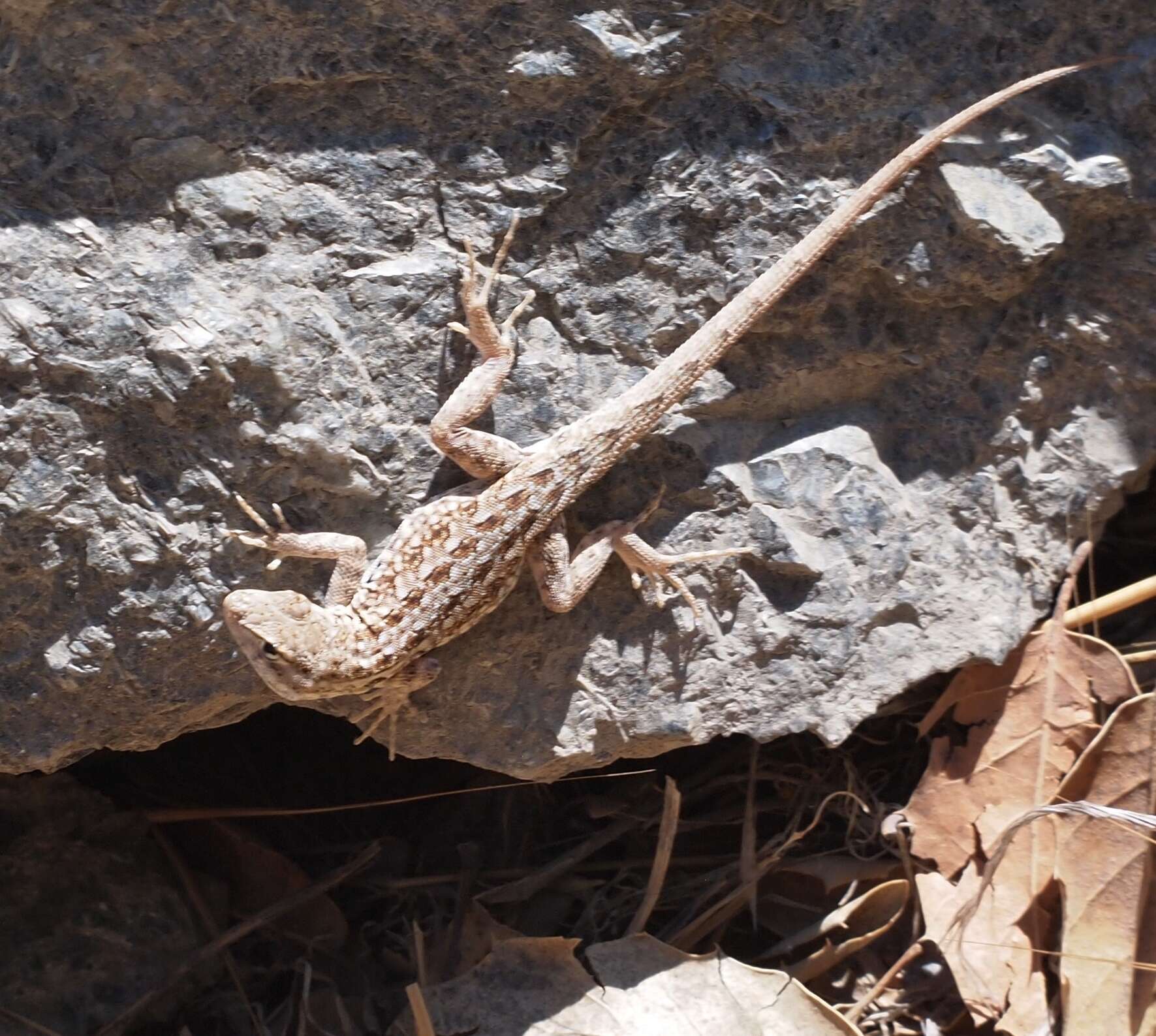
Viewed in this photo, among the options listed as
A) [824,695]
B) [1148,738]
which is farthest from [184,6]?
[1148,738]

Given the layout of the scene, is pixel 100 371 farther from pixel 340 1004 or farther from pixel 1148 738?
pixel 1148 738

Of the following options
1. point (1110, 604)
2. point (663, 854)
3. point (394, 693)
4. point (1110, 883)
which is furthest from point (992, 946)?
point (394, 693)

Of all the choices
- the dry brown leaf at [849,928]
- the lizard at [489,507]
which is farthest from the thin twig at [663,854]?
the lizard at [489,507]

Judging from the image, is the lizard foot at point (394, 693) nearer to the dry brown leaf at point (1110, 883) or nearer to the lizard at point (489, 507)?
the lizard at point (489, 507)

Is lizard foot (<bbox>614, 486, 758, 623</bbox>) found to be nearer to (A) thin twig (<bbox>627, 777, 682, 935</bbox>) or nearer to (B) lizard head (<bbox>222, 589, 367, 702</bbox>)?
(A) thin twig (<bbox>627, 777, 682, 935</bbox>)

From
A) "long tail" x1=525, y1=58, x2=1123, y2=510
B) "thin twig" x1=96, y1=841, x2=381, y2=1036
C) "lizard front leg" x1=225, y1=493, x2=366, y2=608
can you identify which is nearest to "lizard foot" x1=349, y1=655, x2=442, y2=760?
"lizard front leg" x1=225, y1=493, x2=366, y2=608
